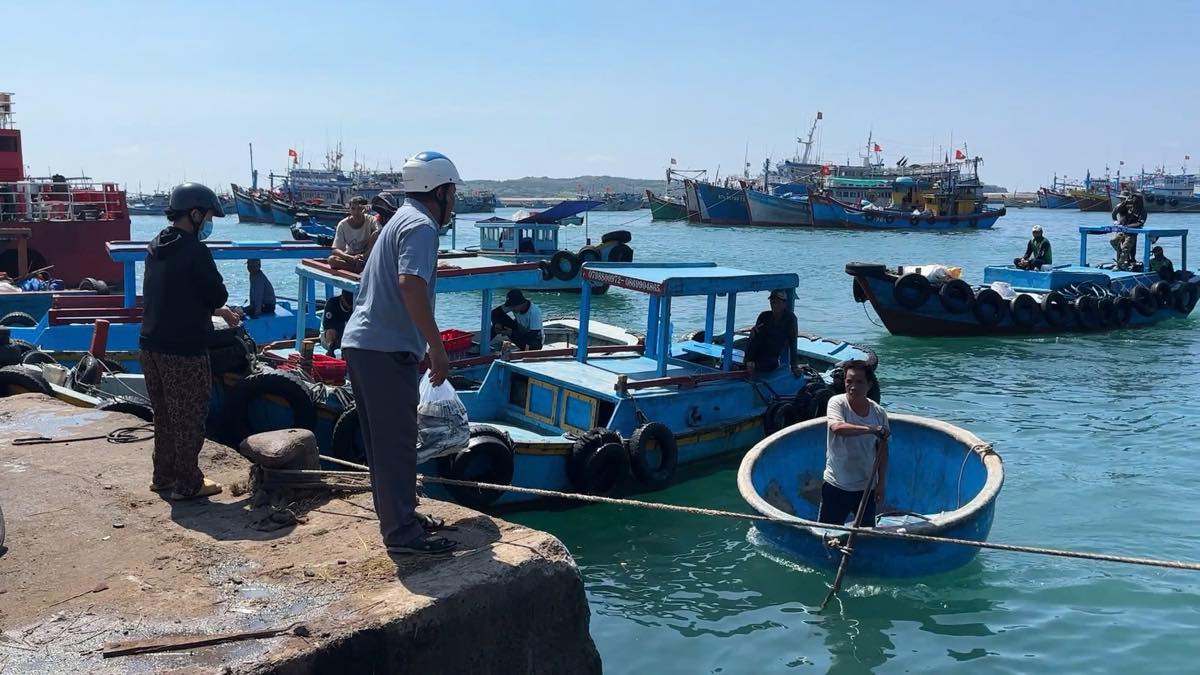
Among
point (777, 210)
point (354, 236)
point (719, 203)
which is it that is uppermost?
point (719, 203)

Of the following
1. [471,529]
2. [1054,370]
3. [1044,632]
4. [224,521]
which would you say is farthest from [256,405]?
[1054,370]

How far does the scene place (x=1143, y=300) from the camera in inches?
869

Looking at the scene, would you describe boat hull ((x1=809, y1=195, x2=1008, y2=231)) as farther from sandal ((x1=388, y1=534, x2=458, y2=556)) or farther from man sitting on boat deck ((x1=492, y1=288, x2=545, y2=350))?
sandal ((x1=388, y1=534, x2=458, y2=556))

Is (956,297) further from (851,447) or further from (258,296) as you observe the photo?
(851,447)

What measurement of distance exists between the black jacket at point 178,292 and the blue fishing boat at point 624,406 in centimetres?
361

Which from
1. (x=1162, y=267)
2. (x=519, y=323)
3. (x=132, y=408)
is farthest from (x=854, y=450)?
(x=1162, y=267)

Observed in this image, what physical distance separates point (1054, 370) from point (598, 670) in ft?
49.8

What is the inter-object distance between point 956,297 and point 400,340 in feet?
59.6

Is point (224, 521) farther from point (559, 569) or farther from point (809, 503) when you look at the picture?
point (809, 503)

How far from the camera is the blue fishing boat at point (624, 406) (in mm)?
9117

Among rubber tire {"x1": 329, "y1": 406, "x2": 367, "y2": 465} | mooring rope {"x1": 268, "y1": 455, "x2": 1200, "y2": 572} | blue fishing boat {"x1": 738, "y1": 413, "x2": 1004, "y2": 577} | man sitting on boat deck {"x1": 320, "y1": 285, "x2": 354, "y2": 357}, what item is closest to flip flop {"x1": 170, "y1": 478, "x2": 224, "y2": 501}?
mooring rope {"x1": 268, "y1": 455, "x2": 1200, "y2": 572}

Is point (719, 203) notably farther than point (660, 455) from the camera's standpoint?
Yes

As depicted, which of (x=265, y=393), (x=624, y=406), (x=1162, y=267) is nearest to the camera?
(x=265, y=393)

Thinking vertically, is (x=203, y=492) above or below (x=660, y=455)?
above
